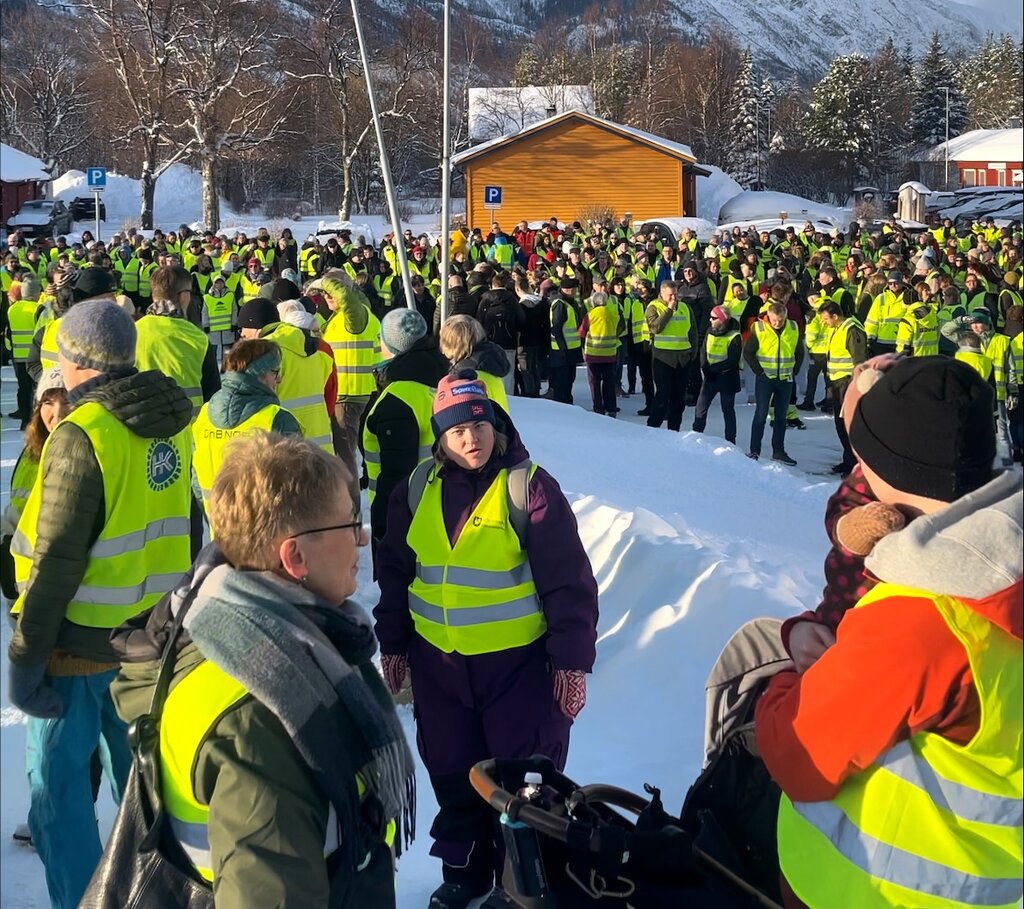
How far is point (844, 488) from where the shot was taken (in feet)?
9.74

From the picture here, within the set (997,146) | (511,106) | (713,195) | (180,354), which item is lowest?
(180,354)

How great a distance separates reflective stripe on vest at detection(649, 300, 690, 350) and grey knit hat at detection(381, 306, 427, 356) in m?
6.59

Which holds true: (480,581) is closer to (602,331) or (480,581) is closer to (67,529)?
(67,529)

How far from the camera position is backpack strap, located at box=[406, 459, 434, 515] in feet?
11.5

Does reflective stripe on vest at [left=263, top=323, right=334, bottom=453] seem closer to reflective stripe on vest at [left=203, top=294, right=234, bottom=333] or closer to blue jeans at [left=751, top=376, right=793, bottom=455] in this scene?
blue jeans at [left=751, top=376, right=793, bottom=455]

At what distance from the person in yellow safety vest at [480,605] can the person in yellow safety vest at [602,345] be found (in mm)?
9248

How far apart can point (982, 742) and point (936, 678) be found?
0.45 ft

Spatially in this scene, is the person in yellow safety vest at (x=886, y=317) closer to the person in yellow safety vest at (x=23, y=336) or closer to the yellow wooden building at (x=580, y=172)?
the person in yellow safety vest at (x=23, y=336)

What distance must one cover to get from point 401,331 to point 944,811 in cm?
416

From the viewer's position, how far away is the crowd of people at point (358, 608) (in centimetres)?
172

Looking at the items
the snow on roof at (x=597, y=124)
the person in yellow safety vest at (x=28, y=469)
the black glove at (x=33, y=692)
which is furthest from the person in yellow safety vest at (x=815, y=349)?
the snow on roof at (x=597, y=124)

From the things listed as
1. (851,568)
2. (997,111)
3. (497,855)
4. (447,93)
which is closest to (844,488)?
(851,568)

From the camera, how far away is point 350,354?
25.8ft

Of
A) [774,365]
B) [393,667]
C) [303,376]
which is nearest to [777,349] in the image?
[774,365]
